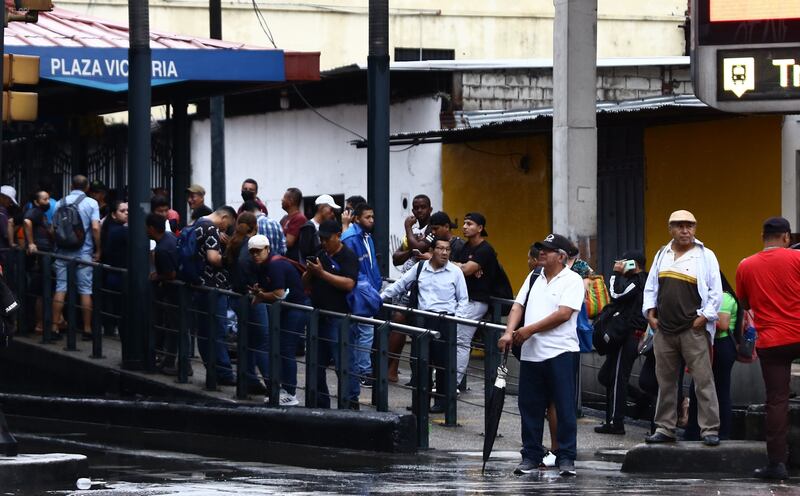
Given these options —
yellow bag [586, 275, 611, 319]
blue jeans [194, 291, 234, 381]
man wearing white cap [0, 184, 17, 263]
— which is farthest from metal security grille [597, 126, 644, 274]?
blue jeans [194, 291, 234, 381]

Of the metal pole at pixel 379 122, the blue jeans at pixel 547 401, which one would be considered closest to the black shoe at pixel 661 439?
the blue jeans at pixel 547 401

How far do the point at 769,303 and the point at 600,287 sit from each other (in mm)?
3545

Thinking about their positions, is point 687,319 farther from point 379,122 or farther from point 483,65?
point 483,65

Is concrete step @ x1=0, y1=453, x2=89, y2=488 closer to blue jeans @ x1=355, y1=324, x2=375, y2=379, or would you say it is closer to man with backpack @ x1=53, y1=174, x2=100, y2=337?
blue jeans @ x1=355, y1=324, x2=375, y2=379

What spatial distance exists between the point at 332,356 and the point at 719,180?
7907 mm

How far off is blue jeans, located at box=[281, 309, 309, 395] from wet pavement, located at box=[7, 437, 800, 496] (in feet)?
5.49

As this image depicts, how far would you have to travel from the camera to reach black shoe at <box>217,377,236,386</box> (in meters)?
15.6

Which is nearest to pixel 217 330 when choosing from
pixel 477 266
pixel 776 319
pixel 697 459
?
pixel 477 266

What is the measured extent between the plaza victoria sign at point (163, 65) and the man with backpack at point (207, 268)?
2.96 meters

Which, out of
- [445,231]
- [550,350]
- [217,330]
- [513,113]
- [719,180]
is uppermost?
[513,113]

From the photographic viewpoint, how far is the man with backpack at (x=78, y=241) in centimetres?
1797

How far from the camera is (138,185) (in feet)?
54.1

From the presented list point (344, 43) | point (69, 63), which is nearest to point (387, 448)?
point (69, 63)

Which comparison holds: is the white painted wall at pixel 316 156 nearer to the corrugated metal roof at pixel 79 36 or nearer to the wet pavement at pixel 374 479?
the corrugated metal roof at pixel 79 36
